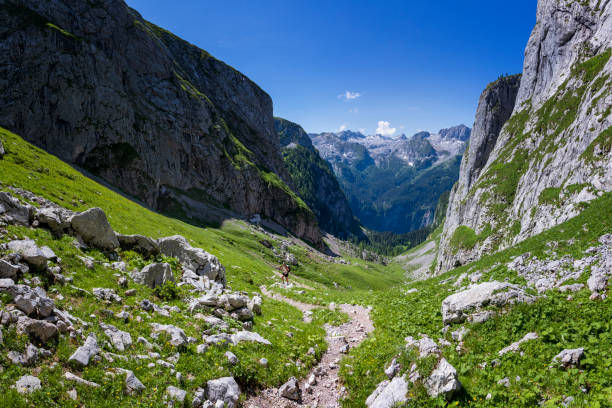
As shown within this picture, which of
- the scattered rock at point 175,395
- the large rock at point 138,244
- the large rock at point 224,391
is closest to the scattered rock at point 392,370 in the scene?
the large rock at point 224,391

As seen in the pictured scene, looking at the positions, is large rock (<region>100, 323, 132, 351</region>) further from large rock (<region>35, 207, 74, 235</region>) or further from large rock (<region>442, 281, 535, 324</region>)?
large rock (<region>442, 281, 535, 324</region>)

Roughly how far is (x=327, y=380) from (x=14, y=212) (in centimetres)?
1685

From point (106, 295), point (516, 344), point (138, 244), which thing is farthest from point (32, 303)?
point (516, 344)

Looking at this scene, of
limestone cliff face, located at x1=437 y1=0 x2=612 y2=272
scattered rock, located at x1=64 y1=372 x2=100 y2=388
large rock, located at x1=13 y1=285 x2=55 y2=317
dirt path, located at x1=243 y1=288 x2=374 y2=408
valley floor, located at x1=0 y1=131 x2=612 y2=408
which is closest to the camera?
valley floor, located at x1=0 y1=131 x2=612 y2=408

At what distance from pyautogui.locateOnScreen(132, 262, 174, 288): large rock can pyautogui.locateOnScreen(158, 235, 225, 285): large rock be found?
578 cm

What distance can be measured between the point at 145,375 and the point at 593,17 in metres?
115

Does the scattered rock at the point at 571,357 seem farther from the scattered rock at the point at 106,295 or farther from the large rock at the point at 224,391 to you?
the scattered rock at the point at 106,295

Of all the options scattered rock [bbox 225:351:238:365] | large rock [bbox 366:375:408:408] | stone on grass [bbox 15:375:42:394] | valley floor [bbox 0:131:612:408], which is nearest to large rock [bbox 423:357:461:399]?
valley floor [bbox 0:131:612:408]

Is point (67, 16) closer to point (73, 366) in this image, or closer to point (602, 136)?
point (73, 366)

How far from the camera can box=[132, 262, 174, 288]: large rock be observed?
14.8 metres

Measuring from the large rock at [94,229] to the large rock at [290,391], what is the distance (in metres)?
13.0

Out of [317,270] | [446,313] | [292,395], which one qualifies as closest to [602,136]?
[446,313]

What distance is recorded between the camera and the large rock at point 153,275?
48.5 feet

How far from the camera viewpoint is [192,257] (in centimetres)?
2219
